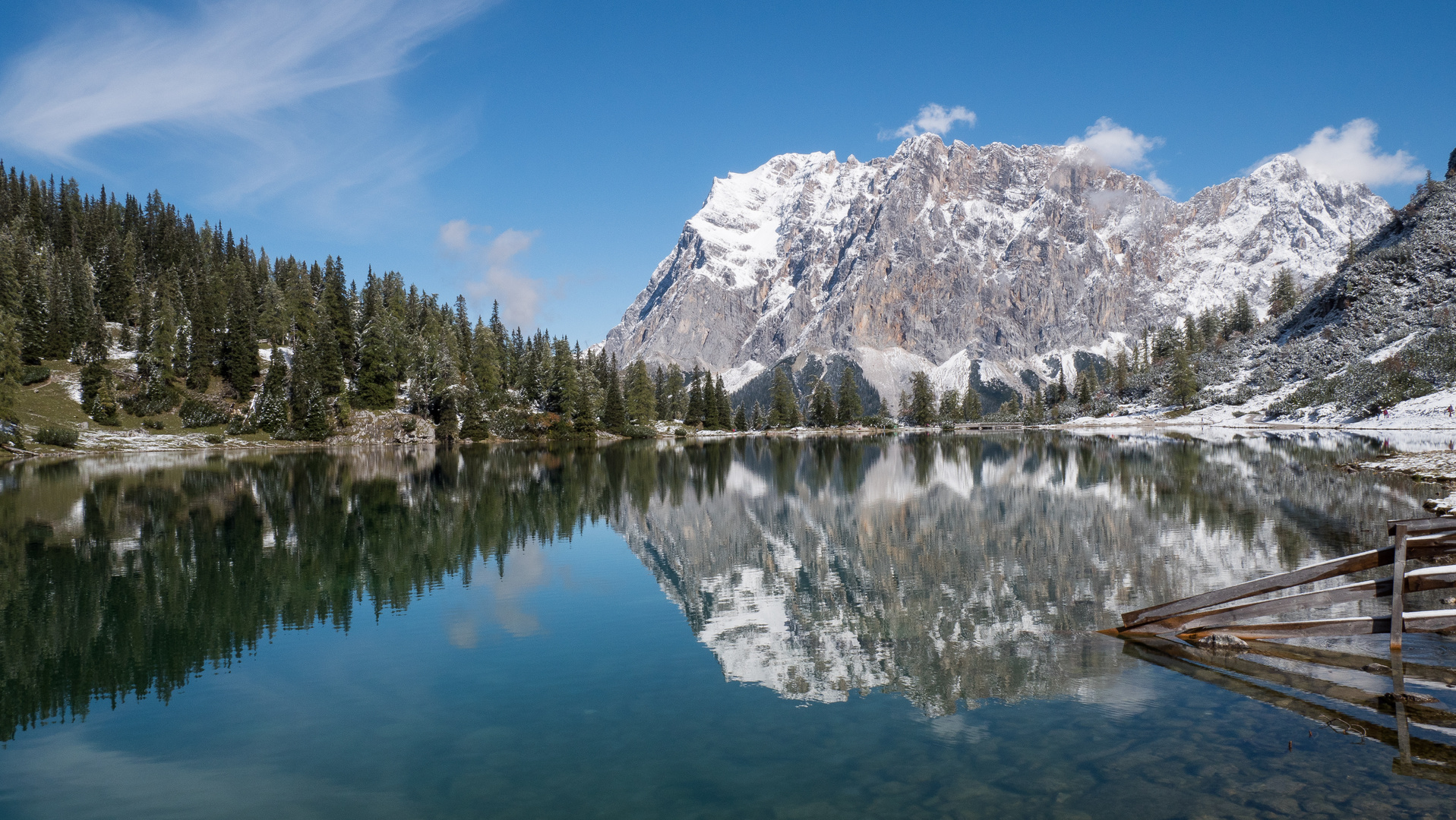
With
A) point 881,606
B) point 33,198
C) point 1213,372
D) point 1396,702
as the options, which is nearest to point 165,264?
point 33,198

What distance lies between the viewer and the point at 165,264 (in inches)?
5674

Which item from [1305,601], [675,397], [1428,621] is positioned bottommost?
[1428,621]

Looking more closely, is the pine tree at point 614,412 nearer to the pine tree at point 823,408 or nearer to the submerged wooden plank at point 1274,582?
the pine tree at point 823,408

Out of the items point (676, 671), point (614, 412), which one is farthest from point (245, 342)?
point (676, 671)

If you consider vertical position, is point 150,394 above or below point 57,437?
above

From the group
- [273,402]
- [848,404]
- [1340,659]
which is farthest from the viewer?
[848,404]

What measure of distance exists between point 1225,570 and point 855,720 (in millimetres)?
14507

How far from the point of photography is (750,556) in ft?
89.6

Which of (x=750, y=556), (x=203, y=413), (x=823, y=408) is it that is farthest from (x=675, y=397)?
(x=750, y=556)

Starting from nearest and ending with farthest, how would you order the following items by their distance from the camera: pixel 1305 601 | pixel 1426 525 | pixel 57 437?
1. pixel 1426 525
2. pixel 1305 601
3. pixel 57 437

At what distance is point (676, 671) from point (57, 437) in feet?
344

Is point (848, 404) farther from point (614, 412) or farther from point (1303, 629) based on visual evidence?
point (1303, 629)

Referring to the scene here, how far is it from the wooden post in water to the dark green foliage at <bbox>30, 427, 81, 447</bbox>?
113926 millimetres

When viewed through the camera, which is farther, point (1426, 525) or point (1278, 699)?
point (1426, 525)
